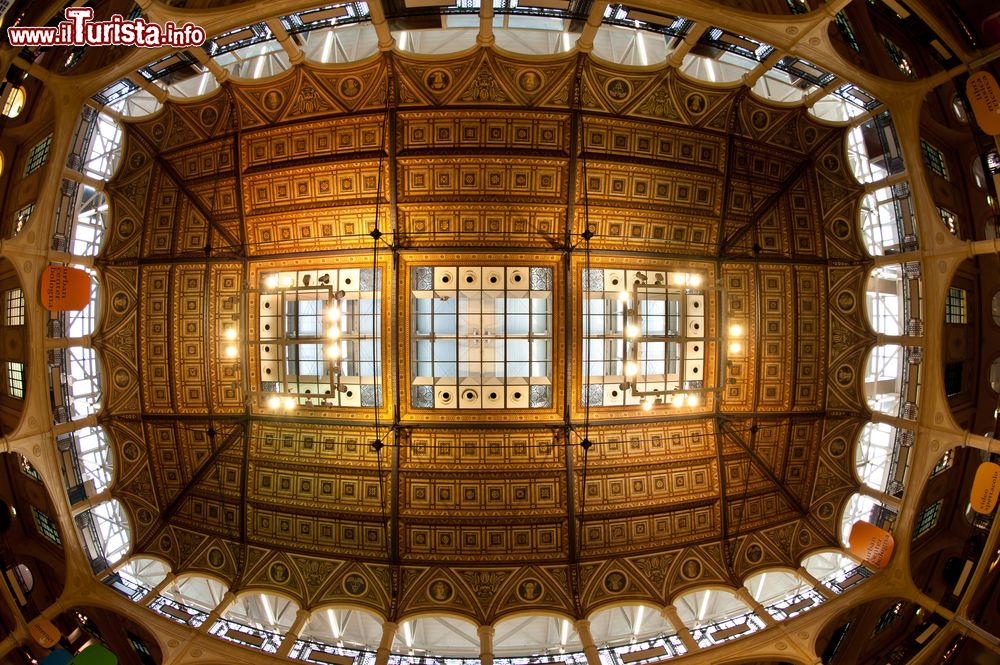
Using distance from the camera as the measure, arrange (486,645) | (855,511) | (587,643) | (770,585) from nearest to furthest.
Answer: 1. (587,643)
2. (486,645)
3. (855,511)
4. (770,585)

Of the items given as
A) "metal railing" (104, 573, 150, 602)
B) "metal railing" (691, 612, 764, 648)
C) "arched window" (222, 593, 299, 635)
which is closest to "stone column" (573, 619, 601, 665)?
"metal railing" (691, 612, 764, 648)

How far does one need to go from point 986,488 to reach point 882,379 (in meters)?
5.24

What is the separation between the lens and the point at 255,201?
15211 millimetres

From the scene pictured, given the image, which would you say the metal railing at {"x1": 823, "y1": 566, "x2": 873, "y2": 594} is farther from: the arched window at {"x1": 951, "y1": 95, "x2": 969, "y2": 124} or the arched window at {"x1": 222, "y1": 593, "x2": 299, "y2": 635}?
the arched window at {"x1": 222, "y1": 593, "x2": 299, "y2": 635}

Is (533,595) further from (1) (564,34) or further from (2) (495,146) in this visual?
(1) (564,34)

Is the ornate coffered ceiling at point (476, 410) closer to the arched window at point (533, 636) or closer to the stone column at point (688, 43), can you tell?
the stone column at point (688, 43)

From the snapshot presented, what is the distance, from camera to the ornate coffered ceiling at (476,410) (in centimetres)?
1456

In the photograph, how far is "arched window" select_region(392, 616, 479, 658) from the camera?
53.7 ft

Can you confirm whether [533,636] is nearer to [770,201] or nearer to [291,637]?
[291,637]

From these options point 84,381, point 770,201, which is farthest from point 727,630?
point 84,381

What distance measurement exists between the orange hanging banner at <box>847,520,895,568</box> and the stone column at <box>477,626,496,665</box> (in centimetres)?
1106

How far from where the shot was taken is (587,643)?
1348 centimetres

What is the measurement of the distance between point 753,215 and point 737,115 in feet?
10.3

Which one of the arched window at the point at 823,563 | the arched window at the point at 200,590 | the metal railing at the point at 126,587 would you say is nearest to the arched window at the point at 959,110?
the arched window at the point at 823,563
